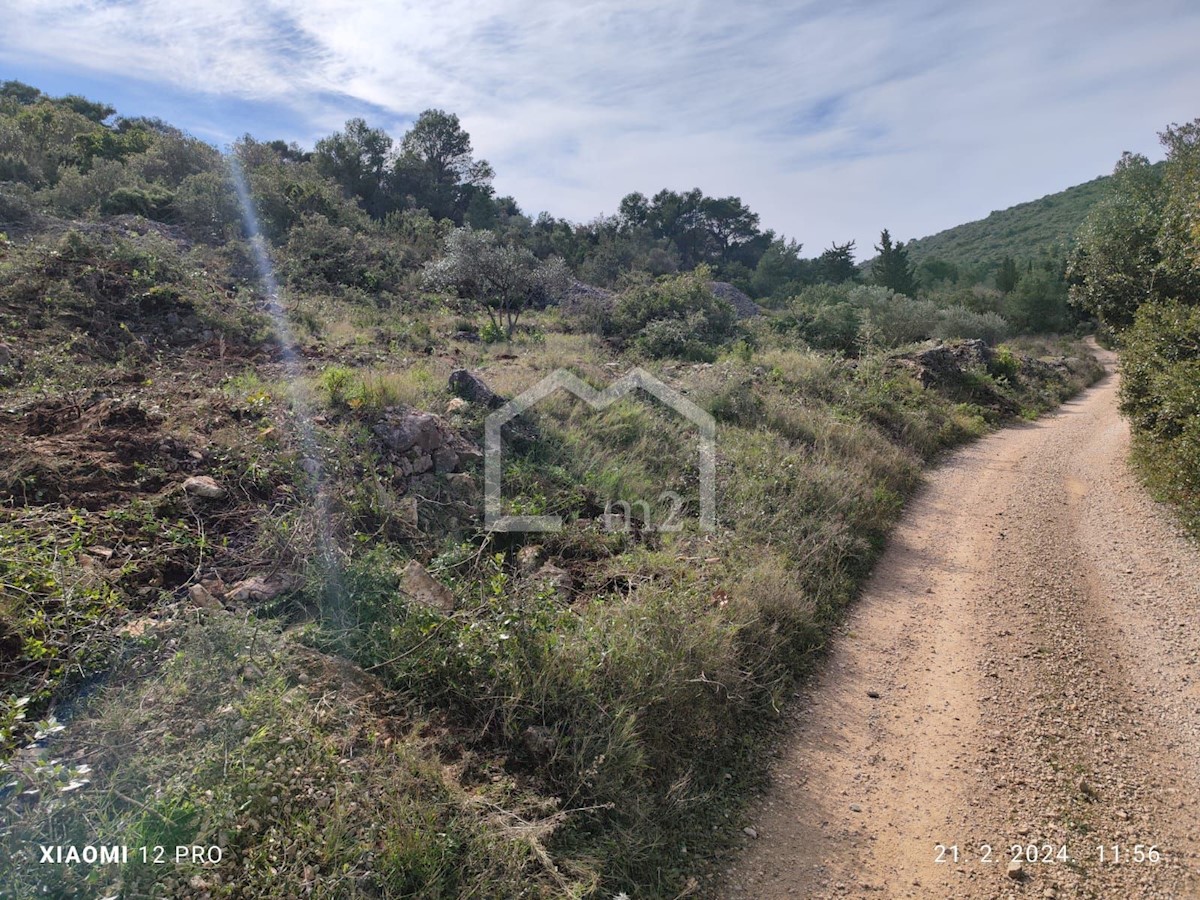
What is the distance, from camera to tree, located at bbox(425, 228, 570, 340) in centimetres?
1230

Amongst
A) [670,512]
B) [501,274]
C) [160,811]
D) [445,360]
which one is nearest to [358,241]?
[501,274]

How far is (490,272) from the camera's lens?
12406 mm

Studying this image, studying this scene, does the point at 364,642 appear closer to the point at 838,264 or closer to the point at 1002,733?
the point at 1002,733

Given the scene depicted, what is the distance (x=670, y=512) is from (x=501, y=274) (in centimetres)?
831

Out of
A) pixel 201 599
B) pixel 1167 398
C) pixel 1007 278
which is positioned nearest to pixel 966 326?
pixel 1007 278

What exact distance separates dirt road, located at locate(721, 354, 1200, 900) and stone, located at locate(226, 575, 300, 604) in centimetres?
285

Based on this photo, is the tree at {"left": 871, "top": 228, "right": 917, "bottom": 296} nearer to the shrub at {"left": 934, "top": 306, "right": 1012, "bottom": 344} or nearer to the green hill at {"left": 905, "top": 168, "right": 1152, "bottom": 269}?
the shrub at {"left": 934, "top": 306, "right": 1012, "bottom": 344}

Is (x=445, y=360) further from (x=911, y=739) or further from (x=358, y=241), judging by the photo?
(x=358, y=241)

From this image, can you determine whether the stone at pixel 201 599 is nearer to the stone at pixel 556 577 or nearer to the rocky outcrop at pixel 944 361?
the stone at pixel 556 577

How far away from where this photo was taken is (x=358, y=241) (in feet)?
50.6

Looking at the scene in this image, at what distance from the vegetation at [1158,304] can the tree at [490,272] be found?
31.5 feet

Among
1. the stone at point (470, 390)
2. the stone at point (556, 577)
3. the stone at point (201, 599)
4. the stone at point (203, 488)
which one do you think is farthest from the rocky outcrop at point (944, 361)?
the stone at point (201, 599)

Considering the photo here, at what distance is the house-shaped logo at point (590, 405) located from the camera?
5012 millimetres

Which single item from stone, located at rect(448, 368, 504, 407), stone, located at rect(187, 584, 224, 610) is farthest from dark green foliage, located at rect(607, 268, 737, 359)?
stone, located at rect(187, 584, 224, 610)
